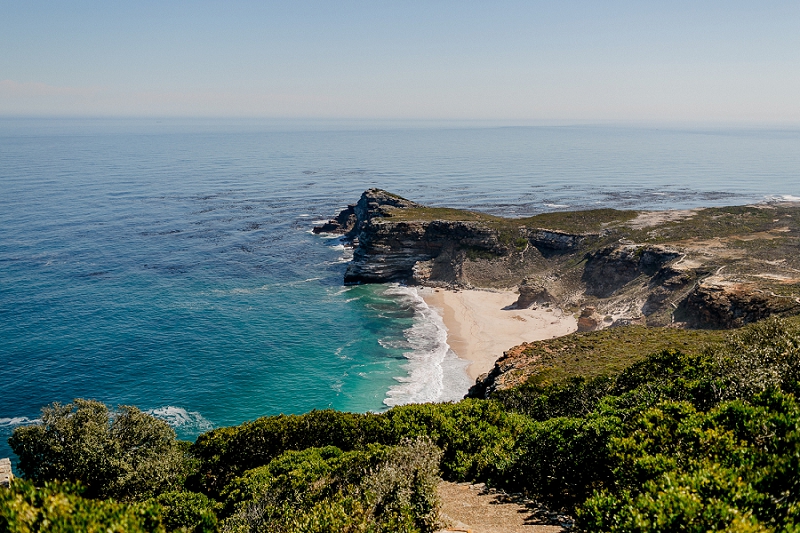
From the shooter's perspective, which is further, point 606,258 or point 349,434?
point 606,258

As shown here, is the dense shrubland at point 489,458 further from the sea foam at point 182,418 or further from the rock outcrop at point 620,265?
the rock outcrop at point 620,265

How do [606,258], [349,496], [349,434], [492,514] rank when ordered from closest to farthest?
[349,496]
[492,514]
[349,434]
[606,258]

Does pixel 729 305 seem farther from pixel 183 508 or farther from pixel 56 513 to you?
pixel 56 513

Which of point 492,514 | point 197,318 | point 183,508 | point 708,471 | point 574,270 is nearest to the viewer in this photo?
point 708,471

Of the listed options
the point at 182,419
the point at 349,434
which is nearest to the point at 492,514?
the point at 349,434

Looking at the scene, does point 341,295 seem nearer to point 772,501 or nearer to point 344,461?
point 344,461

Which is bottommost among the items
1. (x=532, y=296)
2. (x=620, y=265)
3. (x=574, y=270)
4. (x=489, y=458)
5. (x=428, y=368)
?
(x=428, y=368)

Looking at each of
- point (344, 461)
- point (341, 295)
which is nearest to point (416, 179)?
point (341, 295)
